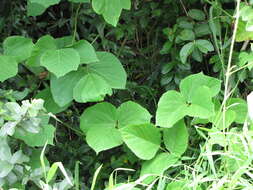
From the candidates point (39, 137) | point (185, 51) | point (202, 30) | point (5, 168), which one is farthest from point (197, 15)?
point (5, 168)

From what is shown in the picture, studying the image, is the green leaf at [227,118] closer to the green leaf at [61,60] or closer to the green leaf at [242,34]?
the green leaf at [242,34]

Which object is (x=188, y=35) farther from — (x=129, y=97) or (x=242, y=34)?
(x=129, y=97)

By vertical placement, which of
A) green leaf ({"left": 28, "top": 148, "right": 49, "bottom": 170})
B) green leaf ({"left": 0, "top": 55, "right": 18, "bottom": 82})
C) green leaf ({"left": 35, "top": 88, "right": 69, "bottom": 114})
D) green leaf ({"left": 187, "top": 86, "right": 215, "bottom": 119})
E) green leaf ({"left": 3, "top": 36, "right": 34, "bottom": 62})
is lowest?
green leaf ({"left": 28, "top": 148, "right": 49, "bottom": 170})

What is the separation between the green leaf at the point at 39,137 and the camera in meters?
1.54

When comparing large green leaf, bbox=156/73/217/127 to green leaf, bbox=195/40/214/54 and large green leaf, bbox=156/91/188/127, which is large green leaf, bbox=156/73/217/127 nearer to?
large green leaf, bbox=156/91/188/127

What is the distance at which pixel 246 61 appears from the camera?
1.78 m

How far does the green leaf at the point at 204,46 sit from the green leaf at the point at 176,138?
1.56 ft

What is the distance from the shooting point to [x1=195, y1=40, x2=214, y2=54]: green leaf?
1.99 m

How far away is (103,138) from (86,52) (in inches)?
12.1

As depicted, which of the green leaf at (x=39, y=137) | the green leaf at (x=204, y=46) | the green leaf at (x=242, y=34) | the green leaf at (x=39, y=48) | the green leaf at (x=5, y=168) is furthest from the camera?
the green leaf at (x=204, y=46)

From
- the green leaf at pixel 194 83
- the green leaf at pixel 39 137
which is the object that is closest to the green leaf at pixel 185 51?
the green leaf at pixel 194 83

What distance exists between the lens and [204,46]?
2.00 meters

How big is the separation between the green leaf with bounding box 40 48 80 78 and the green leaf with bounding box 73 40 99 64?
5 centimetres

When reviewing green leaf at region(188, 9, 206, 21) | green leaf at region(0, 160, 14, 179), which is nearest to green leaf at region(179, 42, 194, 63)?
green leaf at region(188, 9, 206, 21)
